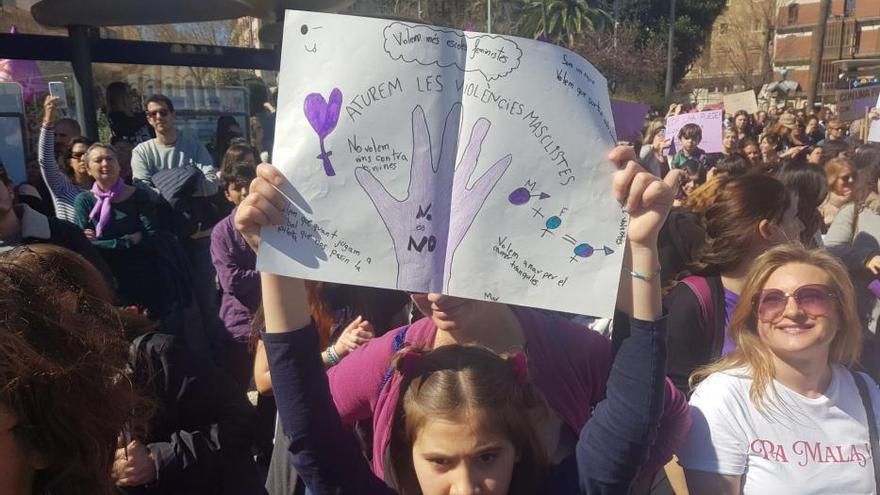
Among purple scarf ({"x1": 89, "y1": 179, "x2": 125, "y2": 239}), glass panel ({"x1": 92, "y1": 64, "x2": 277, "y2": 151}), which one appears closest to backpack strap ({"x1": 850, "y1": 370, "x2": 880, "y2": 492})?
purple scarf ({"x1": 89, "y1": 179, "x2": 125, "y2": 239})

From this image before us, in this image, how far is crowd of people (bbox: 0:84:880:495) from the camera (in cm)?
121

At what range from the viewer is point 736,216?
3.07 metres

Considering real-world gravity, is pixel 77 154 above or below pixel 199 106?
below

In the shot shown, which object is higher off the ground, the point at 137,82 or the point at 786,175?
the point at 137,82

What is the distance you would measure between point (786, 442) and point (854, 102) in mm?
9582

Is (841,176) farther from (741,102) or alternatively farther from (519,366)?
(741,102)

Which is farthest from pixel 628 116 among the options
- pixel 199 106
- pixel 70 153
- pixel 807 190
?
pixel 199 106

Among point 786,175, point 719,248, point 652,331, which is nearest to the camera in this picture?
point 652,331

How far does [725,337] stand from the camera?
Answer: 2.71 metres

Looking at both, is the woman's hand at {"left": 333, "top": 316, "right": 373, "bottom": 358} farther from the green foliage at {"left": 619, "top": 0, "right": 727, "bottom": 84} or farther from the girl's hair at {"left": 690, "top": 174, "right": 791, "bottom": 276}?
the green foliage at {"left": 619, "top": 0, "right": 727, "bottom": 84}

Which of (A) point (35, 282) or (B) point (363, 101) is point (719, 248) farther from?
(A) point (35, 282)

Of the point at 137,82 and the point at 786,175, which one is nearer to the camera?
the point at 786,175

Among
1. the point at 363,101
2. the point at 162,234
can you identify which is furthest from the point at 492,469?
the point at 162,234

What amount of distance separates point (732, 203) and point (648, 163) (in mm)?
4333
